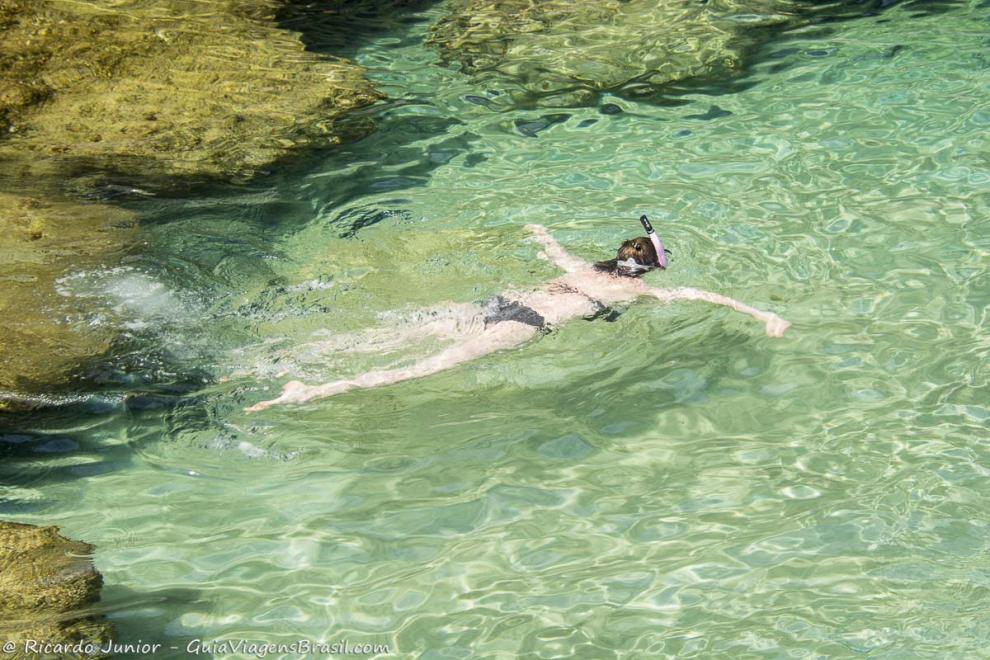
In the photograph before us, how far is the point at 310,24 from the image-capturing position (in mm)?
10211

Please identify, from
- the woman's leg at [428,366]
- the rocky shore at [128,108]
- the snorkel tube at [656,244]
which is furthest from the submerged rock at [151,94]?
the snorkel tube at [656,244]

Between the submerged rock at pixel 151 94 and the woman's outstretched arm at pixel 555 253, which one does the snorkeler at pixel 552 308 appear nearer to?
the woman's outstretched arm at pixel 555 253

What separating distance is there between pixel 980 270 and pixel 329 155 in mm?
5558

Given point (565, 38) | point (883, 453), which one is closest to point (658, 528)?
point (883, 453)

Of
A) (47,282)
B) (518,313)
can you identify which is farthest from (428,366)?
(47,282)

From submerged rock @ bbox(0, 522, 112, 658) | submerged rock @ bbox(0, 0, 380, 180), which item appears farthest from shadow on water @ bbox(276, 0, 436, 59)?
submerged rock @ bbox(0, 522, 112, 658)

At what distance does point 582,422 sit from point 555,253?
1.82 m

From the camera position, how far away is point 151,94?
27.0ft

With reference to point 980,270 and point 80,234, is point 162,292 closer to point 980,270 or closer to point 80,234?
point 80,234

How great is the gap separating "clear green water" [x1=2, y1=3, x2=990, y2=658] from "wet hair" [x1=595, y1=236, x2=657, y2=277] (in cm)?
30

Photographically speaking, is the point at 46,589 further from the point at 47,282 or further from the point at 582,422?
the point at 47,282

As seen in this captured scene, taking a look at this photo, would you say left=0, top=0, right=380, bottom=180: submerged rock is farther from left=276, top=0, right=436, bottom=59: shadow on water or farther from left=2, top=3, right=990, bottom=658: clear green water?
left=276, top=0, right=436, bottom=59: shadow on water

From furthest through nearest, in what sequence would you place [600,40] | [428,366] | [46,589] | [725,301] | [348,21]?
[348,21] < [600,40] < [725,301] < [428,366] < [46,589]

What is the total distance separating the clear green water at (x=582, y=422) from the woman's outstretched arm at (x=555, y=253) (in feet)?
0.38
